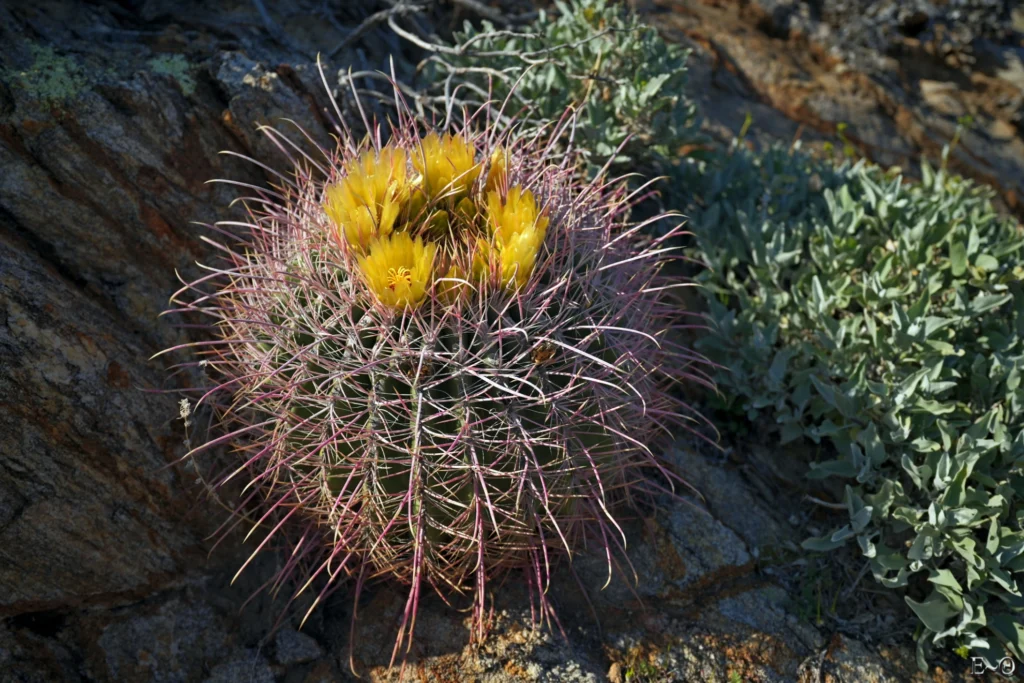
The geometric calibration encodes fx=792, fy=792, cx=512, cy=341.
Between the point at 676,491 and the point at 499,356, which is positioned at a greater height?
the point at 499,356

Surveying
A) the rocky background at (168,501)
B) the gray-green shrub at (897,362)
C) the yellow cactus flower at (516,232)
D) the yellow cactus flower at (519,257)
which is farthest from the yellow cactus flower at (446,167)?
the gray-green shrub at (897,362)

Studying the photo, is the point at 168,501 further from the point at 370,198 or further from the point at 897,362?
the point at 897,362

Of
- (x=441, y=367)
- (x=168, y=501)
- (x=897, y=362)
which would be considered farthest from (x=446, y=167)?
(x=897, y=362)

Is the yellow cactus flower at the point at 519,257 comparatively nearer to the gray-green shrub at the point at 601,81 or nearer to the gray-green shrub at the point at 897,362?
the gray-green shrub at the point at 897,362

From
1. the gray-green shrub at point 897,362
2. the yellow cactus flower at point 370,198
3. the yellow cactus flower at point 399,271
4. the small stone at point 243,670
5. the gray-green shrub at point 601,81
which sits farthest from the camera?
the gray-green shrub at point 601,81

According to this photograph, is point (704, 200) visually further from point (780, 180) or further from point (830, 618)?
point (830, 618)

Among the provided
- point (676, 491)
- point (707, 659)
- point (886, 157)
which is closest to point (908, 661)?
point (707, 659)

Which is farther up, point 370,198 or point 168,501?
point 370,198
